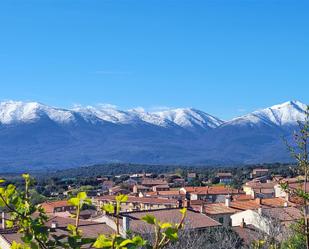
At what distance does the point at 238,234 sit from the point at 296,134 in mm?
27368

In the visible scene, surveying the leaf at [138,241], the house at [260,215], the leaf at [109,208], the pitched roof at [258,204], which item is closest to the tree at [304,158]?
the leaf at [109,208]

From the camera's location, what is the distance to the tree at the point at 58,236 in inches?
85.3

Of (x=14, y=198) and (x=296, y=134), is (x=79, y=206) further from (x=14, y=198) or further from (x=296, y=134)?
(x=296, y=134)

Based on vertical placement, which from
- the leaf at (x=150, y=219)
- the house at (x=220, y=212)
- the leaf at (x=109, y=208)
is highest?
the leaf at (x=109, y=208)

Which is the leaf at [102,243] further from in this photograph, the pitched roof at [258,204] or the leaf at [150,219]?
the pitched roof at [258,204]

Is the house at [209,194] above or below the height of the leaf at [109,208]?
below

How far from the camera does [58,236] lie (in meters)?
2.37

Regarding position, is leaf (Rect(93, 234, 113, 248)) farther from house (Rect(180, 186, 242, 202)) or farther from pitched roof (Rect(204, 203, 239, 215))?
house (Rect(180, 186, 242, 202))

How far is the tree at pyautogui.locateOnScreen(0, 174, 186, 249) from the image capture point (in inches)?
85.3

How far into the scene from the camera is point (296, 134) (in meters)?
5.09

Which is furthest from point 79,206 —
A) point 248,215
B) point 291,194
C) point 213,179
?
point 213,179

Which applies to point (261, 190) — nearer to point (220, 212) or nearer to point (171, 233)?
point (220, 212)

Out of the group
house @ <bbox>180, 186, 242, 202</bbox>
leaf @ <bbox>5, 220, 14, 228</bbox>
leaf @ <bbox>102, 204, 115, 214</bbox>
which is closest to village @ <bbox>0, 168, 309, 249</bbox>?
house @ <bbox>180, 186, 242, 202</bbox>

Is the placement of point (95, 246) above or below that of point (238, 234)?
above
